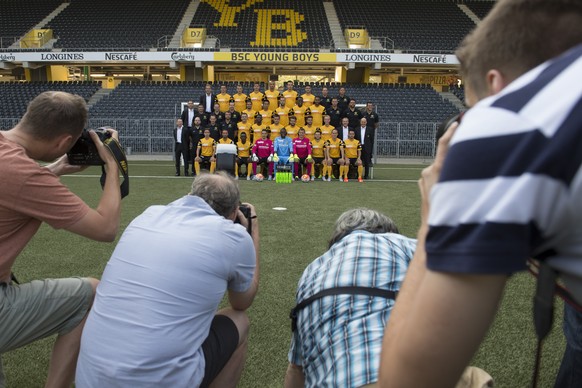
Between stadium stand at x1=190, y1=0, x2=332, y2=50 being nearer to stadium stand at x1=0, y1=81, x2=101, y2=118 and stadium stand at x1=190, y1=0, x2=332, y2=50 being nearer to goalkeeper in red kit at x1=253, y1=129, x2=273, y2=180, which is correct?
stadium stand at x1=0, y1=81, x2=101, y2=118

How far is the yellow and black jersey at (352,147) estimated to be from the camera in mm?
11211

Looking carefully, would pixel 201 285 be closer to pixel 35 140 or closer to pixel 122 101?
pixel 35 140

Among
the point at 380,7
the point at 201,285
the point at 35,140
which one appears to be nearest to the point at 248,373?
the point at 201,285

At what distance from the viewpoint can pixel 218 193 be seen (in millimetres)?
1960

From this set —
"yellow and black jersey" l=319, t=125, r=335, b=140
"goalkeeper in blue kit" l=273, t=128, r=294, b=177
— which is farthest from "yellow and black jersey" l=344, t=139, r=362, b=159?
"goalkeeper in blue kit" l=273, t=128, r=294, b=177

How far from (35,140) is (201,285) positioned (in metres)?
0.92

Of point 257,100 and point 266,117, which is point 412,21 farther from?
point 266,117

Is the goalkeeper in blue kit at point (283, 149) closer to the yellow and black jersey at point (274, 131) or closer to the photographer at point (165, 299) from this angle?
the yellow and black jersey at point (274, 131)

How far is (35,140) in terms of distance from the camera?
6.11 feet

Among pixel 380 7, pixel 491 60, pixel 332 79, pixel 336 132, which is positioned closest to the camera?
pixel 491 60

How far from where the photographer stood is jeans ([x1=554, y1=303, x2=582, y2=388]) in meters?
1.35

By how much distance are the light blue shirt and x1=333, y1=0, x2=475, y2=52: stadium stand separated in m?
23.3

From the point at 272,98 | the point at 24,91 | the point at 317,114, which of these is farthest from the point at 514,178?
the point at 24,91

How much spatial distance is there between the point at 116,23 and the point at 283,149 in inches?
797
